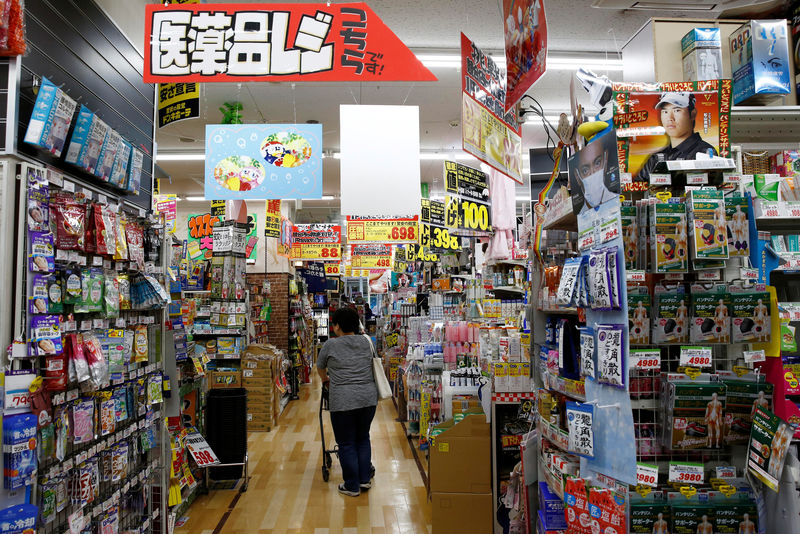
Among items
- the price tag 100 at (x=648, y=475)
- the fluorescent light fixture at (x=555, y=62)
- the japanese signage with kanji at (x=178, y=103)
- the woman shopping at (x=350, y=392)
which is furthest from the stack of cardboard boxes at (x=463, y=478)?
the fluorescent light fixture at (x=555, y=62)

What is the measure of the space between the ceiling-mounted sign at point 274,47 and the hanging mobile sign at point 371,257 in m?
13.4

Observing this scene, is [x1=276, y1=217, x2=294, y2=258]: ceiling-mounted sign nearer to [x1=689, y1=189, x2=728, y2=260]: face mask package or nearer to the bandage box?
the bandage box

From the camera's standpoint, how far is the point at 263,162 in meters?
5.40

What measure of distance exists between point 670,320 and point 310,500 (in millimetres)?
3911

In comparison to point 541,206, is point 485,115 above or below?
above

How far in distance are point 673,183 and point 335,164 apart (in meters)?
10.7

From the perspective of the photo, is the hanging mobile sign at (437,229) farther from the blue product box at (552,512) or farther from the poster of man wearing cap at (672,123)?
the blue product box at (552,512)

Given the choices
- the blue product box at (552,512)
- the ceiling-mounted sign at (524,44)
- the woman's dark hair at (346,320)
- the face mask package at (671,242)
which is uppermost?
the ceiling-mounted sign at (524,44)

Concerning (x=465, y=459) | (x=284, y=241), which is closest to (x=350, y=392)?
(x=465, y=459)

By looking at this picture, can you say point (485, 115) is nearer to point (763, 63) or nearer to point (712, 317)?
point (763, 63)

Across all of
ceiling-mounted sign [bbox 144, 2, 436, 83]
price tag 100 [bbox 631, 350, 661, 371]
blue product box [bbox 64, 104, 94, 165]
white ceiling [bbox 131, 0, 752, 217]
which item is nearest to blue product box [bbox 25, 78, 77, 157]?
blue product box [bbox 64, 104, 94, 165]

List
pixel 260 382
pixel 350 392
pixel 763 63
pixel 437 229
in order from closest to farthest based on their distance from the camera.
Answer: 1. pixel 763 63
2. pixel 350 392
3. pixel 260 382
4. pixel 437 229

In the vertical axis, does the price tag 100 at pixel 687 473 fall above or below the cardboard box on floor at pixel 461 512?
above

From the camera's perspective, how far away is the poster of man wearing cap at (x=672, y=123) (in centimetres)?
239
